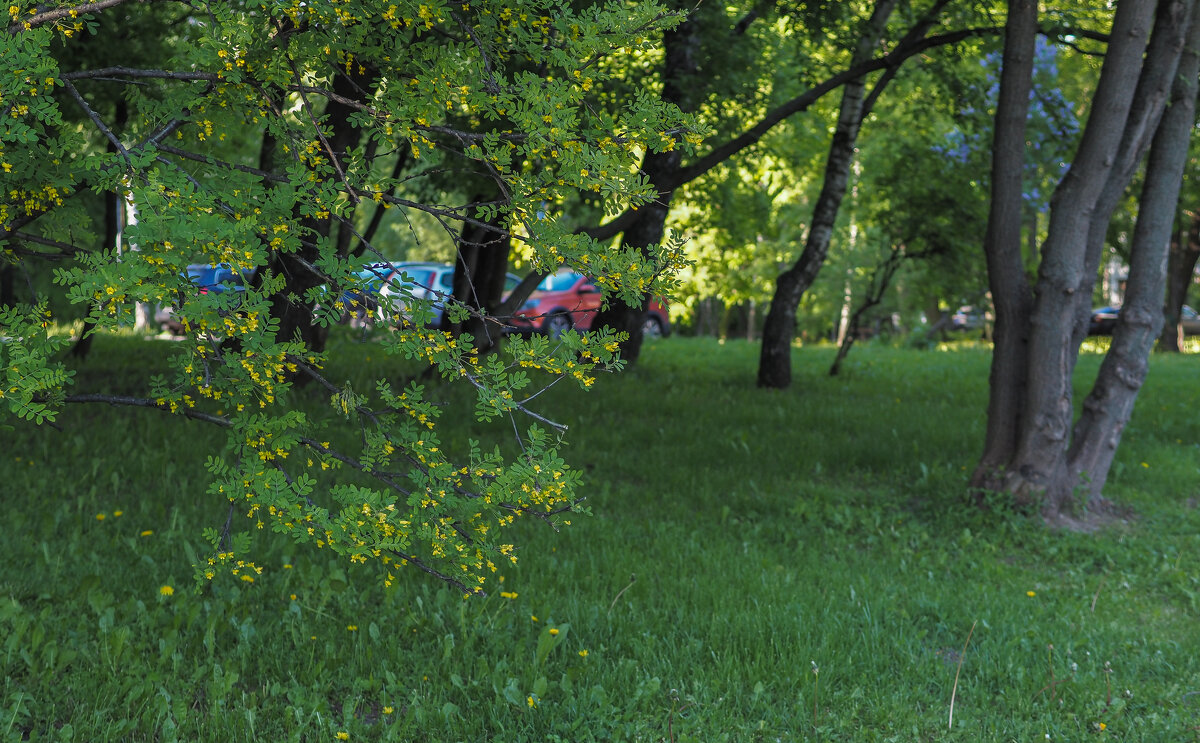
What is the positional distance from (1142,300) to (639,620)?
4.48 m

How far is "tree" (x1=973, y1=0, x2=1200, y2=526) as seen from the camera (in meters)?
6.34

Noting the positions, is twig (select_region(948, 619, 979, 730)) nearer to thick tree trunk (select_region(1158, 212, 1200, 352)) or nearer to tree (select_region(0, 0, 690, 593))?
tree (select_region(0, 0, 690, 593))

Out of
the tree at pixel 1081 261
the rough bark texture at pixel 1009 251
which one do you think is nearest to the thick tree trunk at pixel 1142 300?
the tree at pixel 1081 261

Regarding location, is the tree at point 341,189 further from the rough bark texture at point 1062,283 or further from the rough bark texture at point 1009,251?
the rough bark texture at point 1009,251

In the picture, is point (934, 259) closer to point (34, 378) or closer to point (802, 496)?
point (802, 496)

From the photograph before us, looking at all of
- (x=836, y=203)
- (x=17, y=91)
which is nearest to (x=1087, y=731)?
(x=17, y=91)

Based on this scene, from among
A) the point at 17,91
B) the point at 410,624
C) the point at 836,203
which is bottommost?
the point at 410,624

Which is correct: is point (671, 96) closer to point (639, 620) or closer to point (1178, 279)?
point (639, 620)

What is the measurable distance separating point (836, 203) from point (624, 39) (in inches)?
386

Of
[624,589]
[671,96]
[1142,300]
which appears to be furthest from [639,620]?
[671,96]

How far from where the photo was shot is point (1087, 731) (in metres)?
3.63

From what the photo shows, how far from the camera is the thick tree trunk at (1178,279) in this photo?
2550 centimetres

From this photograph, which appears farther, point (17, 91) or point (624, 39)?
point (624, 39)

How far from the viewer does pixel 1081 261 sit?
6414 millimetres
